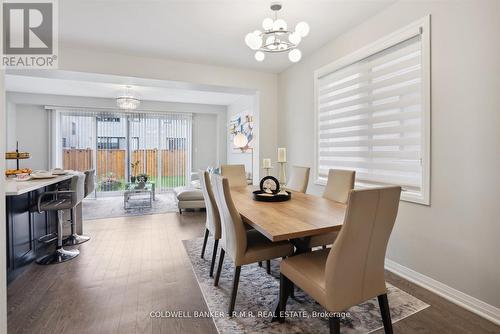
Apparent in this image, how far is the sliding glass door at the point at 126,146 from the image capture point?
6.33 meters

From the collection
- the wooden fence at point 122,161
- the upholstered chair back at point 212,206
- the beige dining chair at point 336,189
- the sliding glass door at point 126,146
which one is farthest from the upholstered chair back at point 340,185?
the wooden fence at point 122,161

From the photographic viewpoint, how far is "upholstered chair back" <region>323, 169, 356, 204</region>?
7.75 ft

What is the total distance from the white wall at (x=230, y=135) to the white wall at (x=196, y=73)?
1098 millimetres

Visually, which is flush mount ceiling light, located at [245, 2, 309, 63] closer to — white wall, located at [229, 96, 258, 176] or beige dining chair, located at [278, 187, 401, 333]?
beige dining chair, located at [278, 187, 401, 333]

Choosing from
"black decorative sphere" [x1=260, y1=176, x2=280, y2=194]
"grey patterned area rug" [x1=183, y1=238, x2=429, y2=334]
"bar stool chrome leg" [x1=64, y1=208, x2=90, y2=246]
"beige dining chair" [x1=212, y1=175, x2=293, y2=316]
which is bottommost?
"grey patterned area rug" [x1=183, y1=238, x2=429, y2=334]

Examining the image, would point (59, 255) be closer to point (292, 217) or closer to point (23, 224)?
point (23, 224)

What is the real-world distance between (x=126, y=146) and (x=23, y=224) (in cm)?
446

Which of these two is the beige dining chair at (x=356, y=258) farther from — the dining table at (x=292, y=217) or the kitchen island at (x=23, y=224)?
the kitchen island at (x=23, y=224)

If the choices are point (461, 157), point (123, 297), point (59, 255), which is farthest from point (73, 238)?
point (461, 157)

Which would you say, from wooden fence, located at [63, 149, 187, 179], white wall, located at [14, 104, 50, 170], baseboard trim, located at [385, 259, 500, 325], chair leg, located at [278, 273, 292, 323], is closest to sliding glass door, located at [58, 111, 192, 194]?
wooden fence, located at [63, 149, 187, 179]

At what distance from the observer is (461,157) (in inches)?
75.4

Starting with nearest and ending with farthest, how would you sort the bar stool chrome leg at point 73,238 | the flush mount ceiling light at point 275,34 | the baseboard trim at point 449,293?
the baseboard trim at point 449,293, the flush mount ceiling light at point 275,34, the bar stool chrome leg at point 73,238

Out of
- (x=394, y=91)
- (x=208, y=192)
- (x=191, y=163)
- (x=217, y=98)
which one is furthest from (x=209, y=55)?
(x=191, y=163)

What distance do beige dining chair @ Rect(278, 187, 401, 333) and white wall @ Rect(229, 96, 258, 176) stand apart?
14.0 ft
